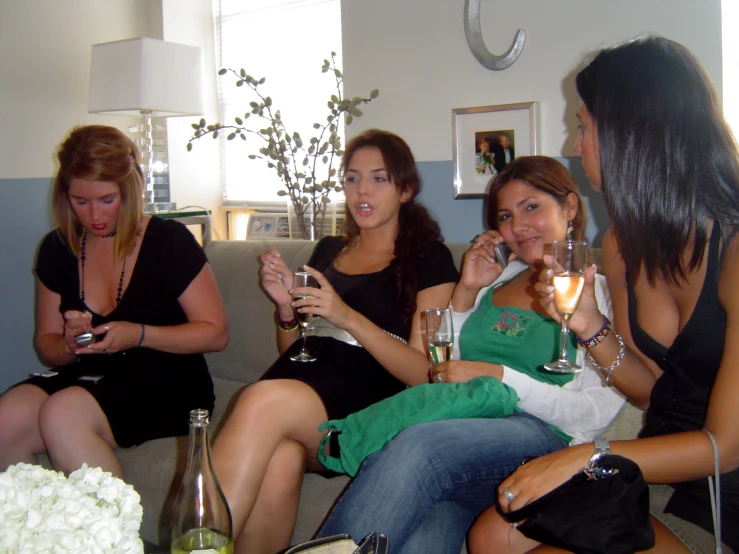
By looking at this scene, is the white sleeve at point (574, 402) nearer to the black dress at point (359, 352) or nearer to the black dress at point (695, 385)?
the black dress at point (695, 385)

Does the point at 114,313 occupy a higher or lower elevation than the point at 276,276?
lower

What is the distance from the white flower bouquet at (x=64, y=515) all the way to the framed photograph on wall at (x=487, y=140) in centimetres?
236

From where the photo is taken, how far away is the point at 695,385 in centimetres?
128

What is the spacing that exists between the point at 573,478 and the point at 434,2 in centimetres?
243

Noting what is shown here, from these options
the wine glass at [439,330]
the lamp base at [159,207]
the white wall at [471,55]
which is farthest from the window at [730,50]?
the lamp base at [159,207]

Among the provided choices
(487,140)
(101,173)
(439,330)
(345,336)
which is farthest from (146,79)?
(439,330)

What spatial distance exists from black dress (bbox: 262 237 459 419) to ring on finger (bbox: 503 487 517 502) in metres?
0.58

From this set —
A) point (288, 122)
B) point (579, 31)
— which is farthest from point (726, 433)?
point (288, 122)

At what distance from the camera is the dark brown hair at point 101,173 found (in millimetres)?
2047

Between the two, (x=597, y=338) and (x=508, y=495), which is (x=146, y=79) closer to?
(x=597, y=338)

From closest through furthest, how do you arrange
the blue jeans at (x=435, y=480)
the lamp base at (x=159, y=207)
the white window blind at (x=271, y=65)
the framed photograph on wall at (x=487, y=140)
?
the blue jeans at (x=435, y=480), the framed photograph on wall at (x=487, y=140), the lamp base at (x=159, y=207), the white window blind at (x=271, y=65)

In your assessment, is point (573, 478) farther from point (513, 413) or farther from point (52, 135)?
point (52, 135)

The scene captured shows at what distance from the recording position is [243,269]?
2580mm

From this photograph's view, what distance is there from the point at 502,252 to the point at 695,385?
72cm
